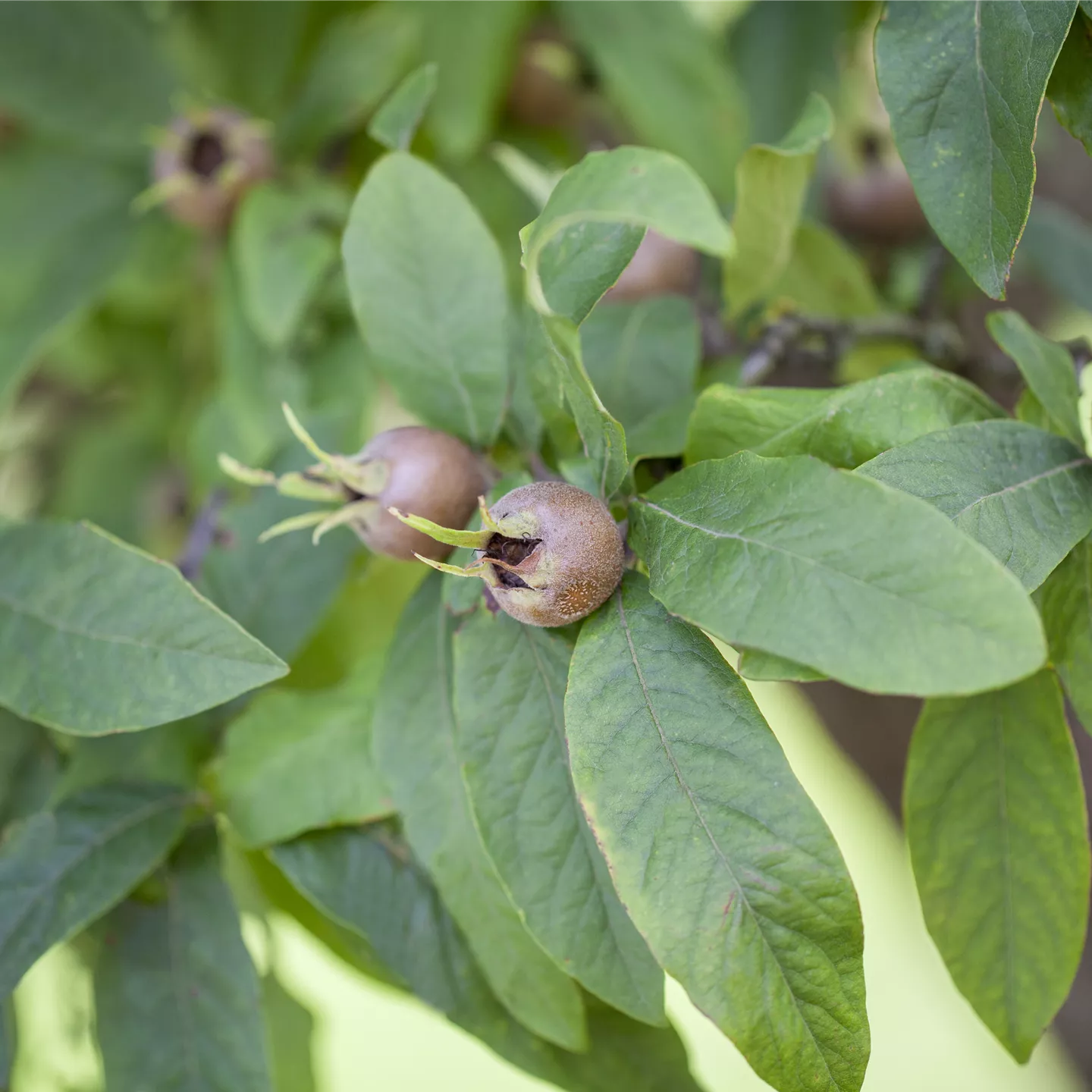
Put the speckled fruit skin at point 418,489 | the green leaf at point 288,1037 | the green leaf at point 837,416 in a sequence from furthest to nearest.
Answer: the green leaf at point 288,1037, the speckled fruit skin at point 418,489, the green leaf at point 837,416

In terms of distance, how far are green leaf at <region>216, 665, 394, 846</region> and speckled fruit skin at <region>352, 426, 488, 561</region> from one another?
8.9 inches

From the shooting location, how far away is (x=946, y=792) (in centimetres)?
89

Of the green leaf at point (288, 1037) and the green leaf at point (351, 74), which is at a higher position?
the green leaf at point (351, 74)

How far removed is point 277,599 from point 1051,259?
54.7 inches

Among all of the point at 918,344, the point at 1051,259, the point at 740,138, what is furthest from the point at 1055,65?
the point at 1051,259

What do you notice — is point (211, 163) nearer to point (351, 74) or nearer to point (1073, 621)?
point (351, 74)

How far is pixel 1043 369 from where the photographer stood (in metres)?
0.84

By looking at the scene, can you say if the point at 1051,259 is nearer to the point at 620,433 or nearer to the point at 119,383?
the point at 620,433

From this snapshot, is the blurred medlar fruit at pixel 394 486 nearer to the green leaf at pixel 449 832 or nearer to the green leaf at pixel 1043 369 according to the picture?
the green leaf at pixel 449 832

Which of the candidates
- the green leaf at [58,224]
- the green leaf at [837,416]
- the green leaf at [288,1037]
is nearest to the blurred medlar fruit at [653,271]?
the green leaf at [837,416]

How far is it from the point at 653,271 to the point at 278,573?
0.63 metres

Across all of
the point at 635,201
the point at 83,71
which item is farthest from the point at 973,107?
the point at 83,71

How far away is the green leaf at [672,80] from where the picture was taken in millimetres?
1590

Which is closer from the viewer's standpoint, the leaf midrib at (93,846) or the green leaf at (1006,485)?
the green leaf at (1006,485)
